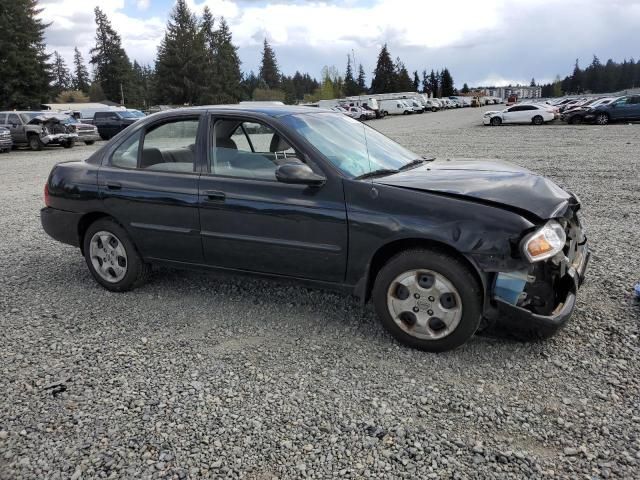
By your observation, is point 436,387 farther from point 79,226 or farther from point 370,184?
point 79,226

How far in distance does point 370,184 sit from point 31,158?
19777mm

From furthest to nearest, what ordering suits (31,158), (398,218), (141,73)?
(141,73)
(31,158)
(398,218)

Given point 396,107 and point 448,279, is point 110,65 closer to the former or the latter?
point 396,107

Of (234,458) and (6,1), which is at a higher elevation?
(6,1)

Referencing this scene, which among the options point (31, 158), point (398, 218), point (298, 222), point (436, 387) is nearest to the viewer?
point (436, 387)

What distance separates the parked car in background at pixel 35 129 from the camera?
2316 cm

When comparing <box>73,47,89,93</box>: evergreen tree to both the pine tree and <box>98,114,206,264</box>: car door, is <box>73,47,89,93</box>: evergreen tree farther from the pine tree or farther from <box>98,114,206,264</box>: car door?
<box>98,114,206,264</box>: car door

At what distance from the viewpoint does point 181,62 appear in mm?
74188

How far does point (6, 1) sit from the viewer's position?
183 feet

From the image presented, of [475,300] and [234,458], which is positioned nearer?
[234,458]

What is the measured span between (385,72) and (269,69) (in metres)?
26.2

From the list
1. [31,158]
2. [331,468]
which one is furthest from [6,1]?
[331,468]

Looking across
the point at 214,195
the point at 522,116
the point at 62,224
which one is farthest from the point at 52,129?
the point at 522,116

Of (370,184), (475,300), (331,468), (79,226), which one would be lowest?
(331,468)
